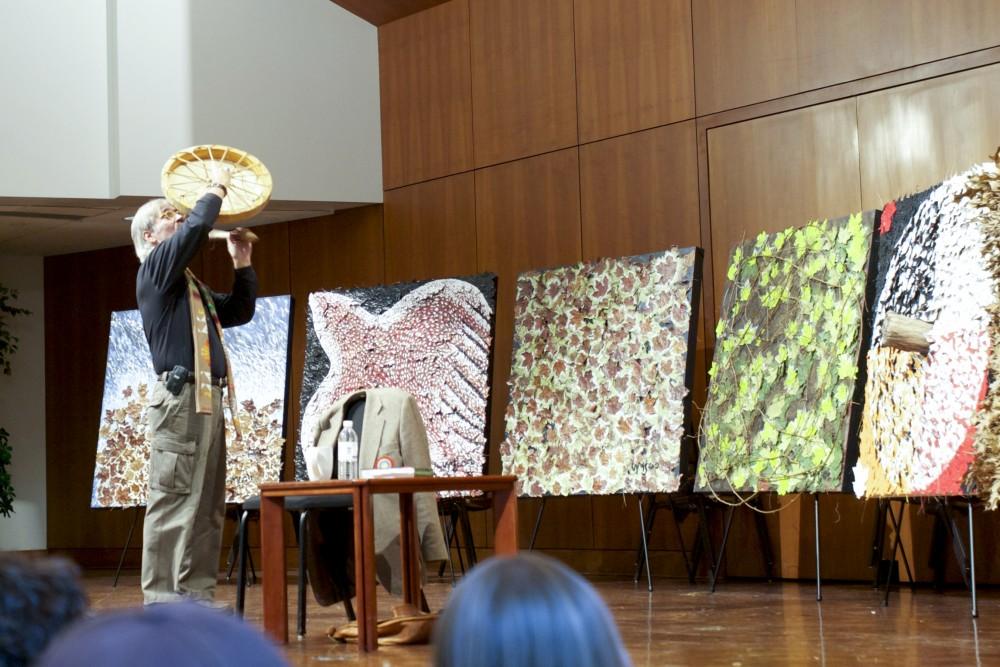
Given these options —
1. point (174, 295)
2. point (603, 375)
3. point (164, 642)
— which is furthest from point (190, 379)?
point (164, 642)

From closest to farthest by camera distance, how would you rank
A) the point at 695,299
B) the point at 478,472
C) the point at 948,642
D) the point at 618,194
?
the point at 948,642 → the point at 695,299 → the point at 478,472 → the point at 618,194

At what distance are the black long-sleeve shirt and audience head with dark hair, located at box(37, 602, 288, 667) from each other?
347cm

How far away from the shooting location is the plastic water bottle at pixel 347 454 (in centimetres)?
440

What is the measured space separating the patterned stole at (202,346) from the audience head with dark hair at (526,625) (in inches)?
133

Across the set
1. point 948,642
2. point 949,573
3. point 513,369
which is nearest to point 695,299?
point 513,369

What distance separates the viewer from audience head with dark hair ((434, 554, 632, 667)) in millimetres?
688

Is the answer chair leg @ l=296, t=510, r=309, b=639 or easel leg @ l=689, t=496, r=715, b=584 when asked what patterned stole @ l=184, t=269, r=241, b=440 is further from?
easel leg @ l=689, t=496, r=715, b=584

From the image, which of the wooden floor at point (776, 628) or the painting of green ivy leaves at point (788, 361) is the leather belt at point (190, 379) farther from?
the painting of green ivy leaves at point (788, 361)

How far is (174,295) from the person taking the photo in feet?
13.4

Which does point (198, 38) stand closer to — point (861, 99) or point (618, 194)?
point (618, 194)

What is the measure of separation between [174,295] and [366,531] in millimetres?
1075

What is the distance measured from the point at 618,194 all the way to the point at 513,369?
1.19m

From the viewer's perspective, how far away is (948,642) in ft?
11.5

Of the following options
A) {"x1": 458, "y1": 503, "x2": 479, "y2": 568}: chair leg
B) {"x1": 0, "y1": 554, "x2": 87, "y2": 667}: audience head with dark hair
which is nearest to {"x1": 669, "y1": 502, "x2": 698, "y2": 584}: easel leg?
{"x1": 458, "y1": 503, "x2": 479, "y2": 568}: chair leg
